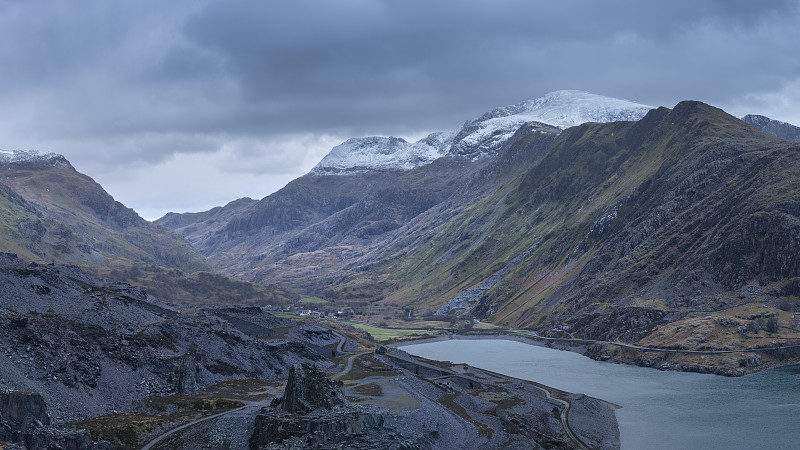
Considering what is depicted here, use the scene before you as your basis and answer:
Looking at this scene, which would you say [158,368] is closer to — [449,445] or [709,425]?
[449,445]

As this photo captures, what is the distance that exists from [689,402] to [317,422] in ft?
285

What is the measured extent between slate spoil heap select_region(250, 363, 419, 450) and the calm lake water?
4823 centimetres

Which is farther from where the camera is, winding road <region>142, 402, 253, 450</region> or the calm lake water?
the calm lake water

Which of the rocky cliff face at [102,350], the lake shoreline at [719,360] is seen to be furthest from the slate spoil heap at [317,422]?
the lake shoreline at [719,360]

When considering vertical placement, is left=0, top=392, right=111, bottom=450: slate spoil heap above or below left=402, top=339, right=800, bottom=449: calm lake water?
above

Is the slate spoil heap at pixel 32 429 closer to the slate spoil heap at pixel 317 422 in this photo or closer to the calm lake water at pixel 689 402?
the slate spoil heap at pixel 317 422

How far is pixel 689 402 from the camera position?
130125mm

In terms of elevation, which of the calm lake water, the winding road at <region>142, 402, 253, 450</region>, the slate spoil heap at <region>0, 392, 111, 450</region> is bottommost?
the calm lake water

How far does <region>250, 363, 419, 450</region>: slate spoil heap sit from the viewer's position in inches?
2950

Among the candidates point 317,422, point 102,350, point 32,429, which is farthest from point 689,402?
point 32,429

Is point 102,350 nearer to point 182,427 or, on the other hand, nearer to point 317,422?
point 182,427

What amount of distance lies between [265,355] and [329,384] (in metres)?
48.0

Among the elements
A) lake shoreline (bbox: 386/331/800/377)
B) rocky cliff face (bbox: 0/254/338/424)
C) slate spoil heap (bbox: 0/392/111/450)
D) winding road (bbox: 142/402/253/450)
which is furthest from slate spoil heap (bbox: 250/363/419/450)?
lake shoreline (bbox: 386/331/800/377)

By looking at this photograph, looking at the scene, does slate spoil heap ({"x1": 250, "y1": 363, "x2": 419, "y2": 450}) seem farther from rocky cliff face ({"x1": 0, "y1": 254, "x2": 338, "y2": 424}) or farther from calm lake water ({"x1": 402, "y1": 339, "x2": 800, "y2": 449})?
calm lake water ({"x1": 402, "y1": 339, "x2": 800, "y2": 449})
